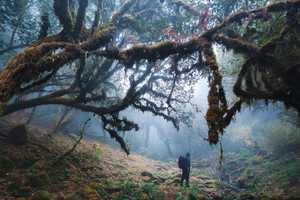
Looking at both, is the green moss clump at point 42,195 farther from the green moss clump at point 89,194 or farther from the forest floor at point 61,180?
the green moss clump at point 89,194

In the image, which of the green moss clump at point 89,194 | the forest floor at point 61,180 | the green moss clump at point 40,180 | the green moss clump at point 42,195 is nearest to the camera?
the green moss clump at point 42,195

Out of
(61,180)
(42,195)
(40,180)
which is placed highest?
(40,180)

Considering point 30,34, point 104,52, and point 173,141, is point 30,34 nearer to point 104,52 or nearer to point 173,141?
point 104,52

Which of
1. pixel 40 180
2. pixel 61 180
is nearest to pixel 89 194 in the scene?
pixel 61 180

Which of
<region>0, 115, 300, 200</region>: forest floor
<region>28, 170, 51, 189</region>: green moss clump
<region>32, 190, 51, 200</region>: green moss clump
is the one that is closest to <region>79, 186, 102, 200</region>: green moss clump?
<region>0, 115, 300, 200</region>: forest floor

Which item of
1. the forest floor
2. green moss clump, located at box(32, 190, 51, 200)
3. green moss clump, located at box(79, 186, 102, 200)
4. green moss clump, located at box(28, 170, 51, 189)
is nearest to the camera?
green moss clump, located at box(32, 190, 51, 200)

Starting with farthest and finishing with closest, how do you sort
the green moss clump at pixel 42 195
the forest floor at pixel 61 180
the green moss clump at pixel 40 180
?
the green moss clump at pixel 40 180 → the forest floor at pixel 61 180 → the green moss clump at pixel 42 195

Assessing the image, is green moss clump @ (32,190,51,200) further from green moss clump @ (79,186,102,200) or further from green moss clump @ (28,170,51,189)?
green moss clump @ (79,186,102,200)

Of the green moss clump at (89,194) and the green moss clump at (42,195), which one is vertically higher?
the green moss clump at (42,195)

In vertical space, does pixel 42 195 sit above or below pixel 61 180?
above

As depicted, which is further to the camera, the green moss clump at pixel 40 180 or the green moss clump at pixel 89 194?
the green moss clump at pixel 89 194

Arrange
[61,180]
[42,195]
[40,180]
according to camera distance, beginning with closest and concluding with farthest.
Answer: [42,195], [40,180], [61,180]

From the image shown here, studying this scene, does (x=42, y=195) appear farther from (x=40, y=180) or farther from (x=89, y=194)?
(x=89, y=194)

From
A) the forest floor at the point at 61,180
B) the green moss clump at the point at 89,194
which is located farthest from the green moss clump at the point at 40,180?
the green moss clump at the point at 89,194
